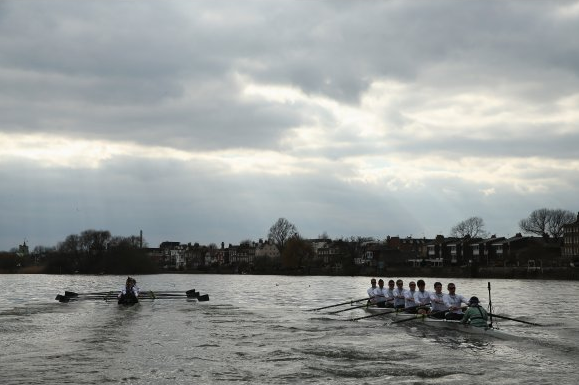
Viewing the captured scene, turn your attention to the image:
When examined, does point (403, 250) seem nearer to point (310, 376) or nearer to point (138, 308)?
point (138, 308)

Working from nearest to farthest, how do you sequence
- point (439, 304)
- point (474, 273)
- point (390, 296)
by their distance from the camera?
point (439, 304) < point (390, 296) < point (474, 273)

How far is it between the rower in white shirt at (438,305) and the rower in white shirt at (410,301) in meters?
2.05

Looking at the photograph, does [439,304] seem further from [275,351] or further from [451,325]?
[275,351]

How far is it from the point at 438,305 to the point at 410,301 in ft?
10.2

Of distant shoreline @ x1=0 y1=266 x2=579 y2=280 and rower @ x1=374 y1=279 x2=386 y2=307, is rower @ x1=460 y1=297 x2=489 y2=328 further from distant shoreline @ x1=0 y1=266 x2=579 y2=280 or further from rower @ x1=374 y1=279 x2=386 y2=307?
distant shoreline @ x1=0 y1=266 x2=579 y2=280

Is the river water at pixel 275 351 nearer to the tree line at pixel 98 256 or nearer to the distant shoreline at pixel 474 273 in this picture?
the distant shoreline at pixel 474 273

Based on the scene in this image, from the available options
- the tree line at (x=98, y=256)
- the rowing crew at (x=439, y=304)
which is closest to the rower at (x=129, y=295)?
the rowing crew at (x=439, y=304)

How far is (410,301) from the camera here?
91.7 ft

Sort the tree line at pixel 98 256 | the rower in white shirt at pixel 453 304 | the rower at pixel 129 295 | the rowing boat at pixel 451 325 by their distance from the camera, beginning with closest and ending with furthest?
1. the rowing boat at pixel 451 325
2. the rower in white shirt at pixel 453 304
3. the rower at pixel 129 295
4. the tree line at pixel 98 256

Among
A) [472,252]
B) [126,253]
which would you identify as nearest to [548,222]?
[472,252]

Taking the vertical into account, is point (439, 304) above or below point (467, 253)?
below

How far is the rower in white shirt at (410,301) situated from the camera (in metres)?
27.4

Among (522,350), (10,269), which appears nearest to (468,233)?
(10,269)

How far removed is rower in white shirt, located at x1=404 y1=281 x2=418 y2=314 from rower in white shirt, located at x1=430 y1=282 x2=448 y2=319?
80.7 inches
